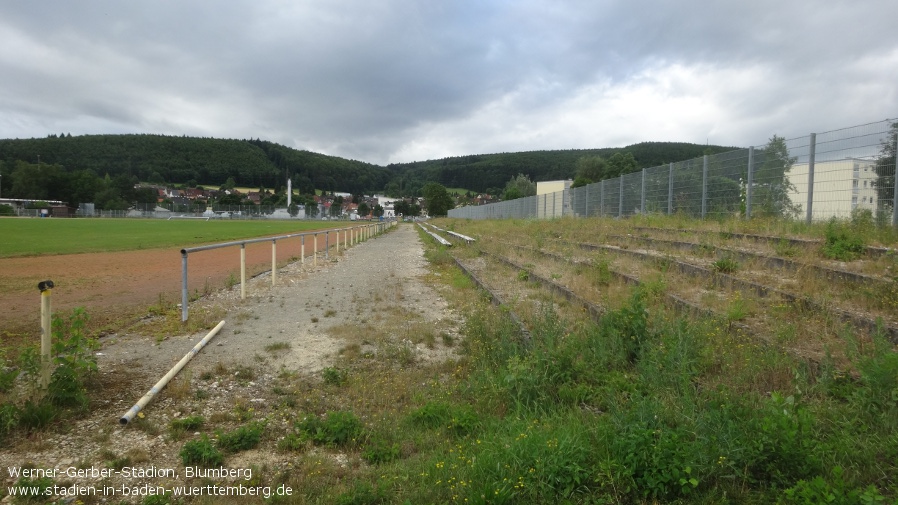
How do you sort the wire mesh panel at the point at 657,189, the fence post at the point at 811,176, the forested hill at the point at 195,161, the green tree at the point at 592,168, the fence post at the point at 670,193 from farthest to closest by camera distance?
the forested hill at the point at 195,161 → the green tree at the point at 592,168 → the wire mesh panel at the point at 657,189 → the fence post at the point at 670,193 → the fence post at the point at 811,176

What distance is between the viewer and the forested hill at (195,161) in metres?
138

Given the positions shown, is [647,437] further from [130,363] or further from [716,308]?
[130,363]

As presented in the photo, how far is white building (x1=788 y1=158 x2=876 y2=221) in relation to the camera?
805cm

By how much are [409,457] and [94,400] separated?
2.93 metres

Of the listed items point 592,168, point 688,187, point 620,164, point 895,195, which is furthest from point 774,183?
point 592,168

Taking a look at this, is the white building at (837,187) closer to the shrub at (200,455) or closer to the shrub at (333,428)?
the shrub at (333,428)

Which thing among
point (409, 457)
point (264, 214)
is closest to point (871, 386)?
point (409, 457)

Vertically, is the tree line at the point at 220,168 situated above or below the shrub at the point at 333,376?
above

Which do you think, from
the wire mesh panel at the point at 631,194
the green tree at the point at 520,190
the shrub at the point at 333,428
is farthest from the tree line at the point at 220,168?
Result: the shrub at the point at 333,428

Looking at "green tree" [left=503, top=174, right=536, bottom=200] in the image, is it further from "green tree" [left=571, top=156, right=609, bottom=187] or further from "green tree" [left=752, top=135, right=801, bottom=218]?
"green tree" [left=752, top=135, right=801, bottom=218]

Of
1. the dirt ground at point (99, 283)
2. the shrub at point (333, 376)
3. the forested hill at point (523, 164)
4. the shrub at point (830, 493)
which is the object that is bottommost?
the dirt ground at point (99, 283)

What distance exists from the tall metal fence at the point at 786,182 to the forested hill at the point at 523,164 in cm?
6473

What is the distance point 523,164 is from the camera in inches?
4951

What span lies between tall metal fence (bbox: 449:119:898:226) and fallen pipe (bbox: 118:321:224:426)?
31.0ft
